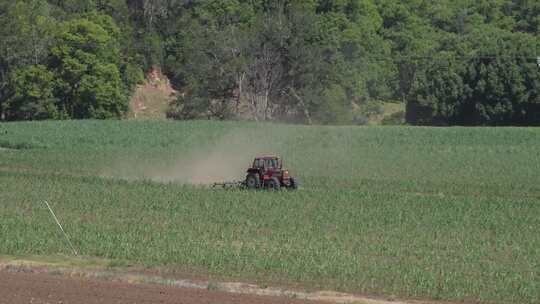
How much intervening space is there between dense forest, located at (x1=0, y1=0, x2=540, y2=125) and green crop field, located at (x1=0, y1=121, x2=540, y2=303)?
33649 mm

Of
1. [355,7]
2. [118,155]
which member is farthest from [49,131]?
[355,7]

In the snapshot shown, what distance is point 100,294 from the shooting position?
21922 mm

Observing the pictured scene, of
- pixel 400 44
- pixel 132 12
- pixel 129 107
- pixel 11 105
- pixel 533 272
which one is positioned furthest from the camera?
pixel 400 44

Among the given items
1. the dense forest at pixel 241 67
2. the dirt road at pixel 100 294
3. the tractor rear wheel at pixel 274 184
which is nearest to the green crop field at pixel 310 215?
the tractor rear wheel at pixel 274 184

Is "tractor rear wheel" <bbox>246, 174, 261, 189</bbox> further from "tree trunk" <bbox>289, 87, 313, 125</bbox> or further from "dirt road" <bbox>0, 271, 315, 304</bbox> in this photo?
"tree trunk" <bbox>289, 87, 313, 125</bbox>

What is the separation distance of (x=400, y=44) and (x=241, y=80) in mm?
38194

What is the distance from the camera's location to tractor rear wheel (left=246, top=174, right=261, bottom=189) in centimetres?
4328

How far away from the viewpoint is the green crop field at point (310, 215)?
982 inches

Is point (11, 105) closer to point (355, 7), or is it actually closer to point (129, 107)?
point (129, 107)

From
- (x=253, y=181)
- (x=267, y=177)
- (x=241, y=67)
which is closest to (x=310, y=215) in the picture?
(x=267, y=177)

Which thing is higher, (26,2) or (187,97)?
(26,2)

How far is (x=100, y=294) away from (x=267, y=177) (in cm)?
2171

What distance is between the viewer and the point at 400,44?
470 ft

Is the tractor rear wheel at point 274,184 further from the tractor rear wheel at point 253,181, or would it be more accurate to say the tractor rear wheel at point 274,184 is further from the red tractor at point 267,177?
the tractor rear wheel at point 253,181
